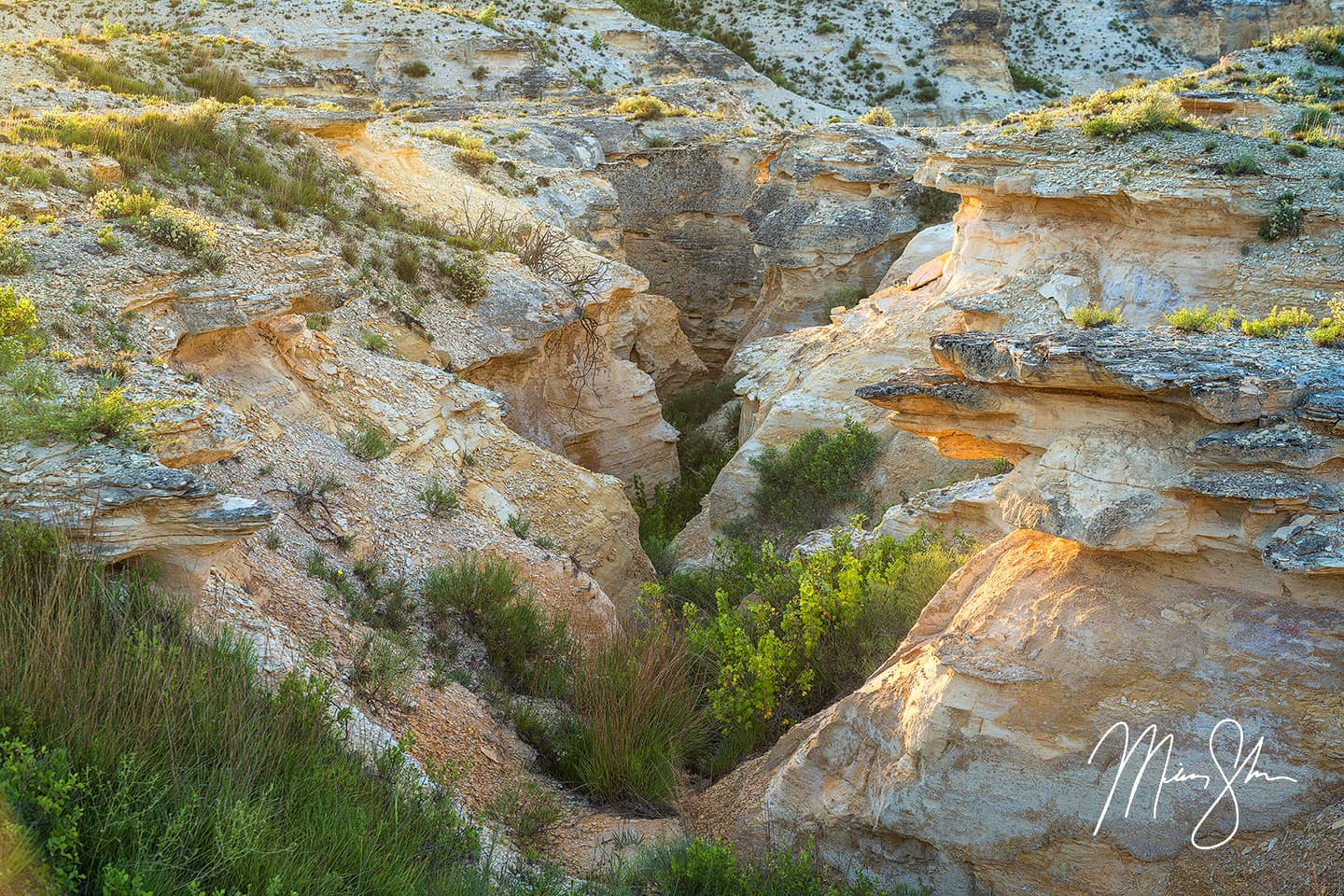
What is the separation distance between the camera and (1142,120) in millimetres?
14984

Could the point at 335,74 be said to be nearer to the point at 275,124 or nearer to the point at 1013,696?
the point at 275,124

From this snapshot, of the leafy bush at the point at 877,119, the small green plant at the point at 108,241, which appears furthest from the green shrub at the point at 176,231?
the leafy bush at the point at 877,119

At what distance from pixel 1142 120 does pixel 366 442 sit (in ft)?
39.8

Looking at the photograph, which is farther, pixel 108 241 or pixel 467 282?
pixel 467 282

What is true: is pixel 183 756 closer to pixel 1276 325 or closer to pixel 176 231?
pixel 1276 325

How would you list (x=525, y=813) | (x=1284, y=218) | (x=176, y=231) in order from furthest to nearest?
(x=1284, y=218) < (x=176, y=231) < (x=525, y=813)

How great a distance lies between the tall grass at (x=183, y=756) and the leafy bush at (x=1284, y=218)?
12765 millimetres

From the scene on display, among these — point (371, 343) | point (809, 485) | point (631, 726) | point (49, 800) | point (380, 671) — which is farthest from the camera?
point (809, 485)

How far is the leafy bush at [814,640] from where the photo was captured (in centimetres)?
859

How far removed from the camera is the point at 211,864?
407 cm

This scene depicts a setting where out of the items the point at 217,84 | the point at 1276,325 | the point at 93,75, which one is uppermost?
the point at 1276,325

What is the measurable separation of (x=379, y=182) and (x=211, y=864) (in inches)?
587

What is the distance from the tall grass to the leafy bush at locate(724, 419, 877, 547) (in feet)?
33.2
